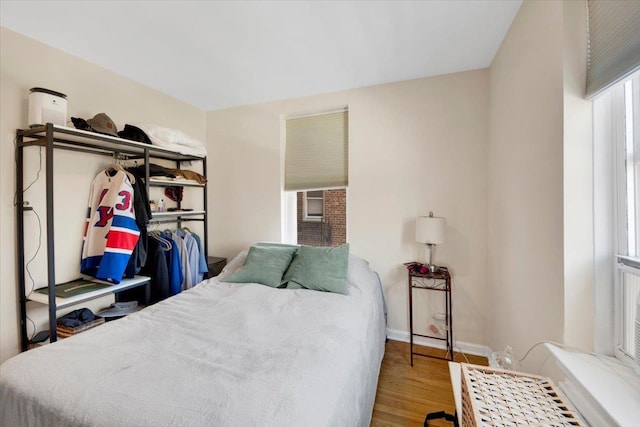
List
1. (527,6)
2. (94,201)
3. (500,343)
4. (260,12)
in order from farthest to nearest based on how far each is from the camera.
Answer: (94,201), (500,343), (260,12), (527,6)

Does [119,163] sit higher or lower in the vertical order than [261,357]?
higher

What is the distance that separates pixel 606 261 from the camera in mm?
1105

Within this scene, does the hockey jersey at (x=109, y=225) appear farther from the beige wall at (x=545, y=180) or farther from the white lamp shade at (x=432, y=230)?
the beige wall at (x=545, y=180)

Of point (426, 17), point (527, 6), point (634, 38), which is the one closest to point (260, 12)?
point (426, 17)

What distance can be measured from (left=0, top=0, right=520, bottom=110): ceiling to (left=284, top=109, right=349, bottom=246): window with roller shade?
0.48 meters

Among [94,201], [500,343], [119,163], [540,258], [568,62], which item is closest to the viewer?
[568,62]

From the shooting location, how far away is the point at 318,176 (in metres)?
2.93

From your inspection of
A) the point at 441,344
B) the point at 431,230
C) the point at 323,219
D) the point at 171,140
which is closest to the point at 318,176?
the point at 323,219

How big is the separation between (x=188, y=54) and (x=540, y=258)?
2.86m

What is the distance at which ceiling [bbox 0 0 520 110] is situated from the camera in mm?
1623

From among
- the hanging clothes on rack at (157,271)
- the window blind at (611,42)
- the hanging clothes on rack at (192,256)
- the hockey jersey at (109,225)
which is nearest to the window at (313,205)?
→ the hanging clothes on rack at (192,256)

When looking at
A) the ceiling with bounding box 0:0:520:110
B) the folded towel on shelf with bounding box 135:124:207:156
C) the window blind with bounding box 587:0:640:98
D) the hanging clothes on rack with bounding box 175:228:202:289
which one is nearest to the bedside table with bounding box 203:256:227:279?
the hanging clothes on rack with bounding box 175:228:202:289

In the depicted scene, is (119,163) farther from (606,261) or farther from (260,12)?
(606,261)

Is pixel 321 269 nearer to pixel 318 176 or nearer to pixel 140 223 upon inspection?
pixel 318 176
